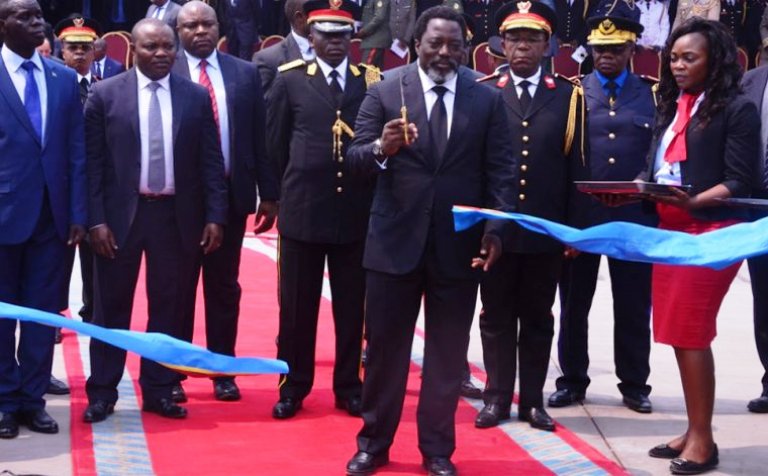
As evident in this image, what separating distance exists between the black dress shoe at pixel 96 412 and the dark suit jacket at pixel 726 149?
10.2 feet

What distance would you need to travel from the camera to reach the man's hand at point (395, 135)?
244 inches

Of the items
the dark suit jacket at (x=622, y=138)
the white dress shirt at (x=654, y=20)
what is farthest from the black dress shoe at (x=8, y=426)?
the white dress shirt at (x=654, y=20)


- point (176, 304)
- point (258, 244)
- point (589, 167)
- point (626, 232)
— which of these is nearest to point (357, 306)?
point (176, 304)

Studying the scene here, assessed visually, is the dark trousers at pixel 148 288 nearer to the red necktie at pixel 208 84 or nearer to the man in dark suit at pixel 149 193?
the man in dark suit at pixel 149 193

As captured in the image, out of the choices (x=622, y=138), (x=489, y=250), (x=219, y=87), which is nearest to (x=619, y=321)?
(x=622, y=138)

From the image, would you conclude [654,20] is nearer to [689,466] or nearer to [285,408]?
[285,408]

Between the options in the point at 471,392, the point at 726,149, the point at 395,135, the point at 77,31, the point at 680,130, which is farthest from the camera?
the point at 77,31

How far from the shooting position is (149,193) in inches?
297

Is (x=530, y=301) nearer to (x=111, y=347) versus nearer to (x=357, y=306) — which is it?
(x=357, y=306)

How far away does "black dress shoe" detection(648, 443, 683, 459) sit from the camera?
7.05 metres

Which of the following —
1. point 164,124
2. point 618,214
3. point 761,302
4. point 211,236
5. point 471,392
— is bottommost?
point 471,392

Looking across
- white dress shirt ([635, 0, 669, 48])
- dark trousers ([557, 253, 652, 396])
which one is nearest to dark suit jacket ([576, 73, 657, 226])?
dark trousers ([557, 253, 652, 396])

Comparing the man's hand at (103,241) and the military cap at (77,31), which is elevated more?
the military cap at (77,31)

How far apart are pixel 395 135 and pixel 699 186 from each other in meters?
1.59
